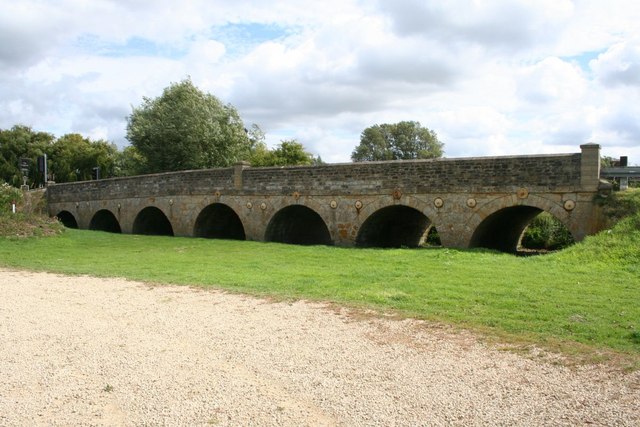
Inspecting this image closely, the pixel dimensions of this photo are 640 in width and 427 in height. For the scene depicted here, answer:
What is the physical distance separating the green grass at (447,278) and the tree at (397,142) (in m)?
42.4

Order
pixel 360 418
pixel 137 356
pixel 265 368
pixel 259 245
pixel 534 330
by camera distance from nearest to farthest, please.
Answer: pixel 360 418 < pixel 265 368 < pixel 137 356 < pixel 534 330 < pixel 259 245

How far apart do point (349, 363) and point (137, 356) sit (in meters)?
2.37

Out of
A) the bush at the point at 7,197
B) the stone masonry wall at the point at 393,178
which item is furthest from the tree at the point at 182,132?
the bush at the point at 7,197

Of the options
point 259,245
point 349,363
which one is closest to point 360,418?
point 349,363

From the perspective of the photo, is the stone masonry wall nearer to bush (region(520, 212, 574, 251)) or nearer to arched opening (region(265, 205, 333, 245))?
arched opening (region(265, 205, 333, 245))

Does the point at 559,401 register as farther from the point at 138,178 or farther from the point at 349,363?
the point at 138,178

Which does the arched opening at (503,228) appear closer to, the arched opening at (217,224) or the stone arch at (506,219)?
the stone arch at (506,219)

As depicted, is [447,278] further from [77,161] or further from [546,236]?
[77,161]

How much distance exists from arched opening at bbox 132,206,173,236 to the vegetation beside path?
9.47m

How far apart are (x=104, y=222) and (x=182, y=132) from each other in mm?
7485

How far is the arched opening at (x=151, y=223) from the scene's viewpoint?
28984 millimetres

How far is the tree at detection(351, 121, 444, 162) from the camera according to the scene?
6028cm

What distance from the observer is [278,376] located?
5785 mm

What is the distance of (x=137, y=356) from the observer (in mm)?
6492
